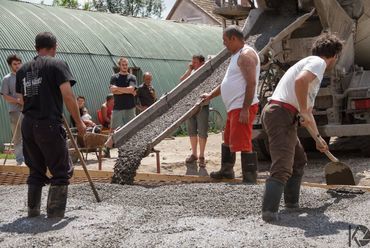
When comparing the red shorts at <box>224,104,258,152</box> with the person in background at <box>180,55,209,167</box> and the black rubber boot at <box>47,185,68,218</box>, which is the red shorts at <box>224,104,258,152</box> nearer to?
the black rubber boot at <box>47,185,68,218</box>

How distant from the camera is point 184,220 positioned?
223 inches

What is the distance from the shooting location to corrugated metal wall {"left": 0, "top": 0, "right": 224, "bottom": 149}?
16.4m

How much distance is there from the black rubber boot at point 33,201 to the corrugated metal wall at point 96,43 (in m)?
9.17

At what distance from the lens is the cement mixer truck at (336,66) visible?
963 centimetres

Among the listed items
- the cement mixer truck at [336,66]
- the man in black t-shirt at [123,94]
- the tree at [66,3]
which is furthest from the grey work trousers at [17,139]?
the tree at [66,3]

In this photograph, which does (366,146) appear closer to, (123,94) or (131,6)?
(123,94)

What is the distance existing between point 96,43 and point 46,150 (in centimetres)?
1306

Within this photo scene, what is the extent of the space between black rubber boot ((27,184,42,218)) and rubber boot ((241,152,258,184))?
7.49 feet

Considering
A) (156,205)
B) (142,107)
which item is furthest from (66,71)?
(142,107)

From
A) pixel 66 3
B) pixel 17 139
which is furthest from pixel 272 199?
pixel 66 3

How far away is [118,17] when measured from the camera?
22.4 meters

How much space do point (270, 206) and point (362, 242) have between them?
99cm

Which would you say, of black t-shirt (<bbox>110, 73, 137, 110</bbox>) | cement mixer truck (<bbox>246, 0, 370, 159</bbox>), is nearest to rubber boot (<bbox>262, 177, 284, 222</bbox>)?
cement mixer truck (<bbox>246, 0, 370, 159</bbox>)

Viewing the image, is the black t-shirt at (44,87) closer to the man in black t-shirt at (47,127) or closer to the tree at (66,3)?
the man in black t-shirt at (47,127)
